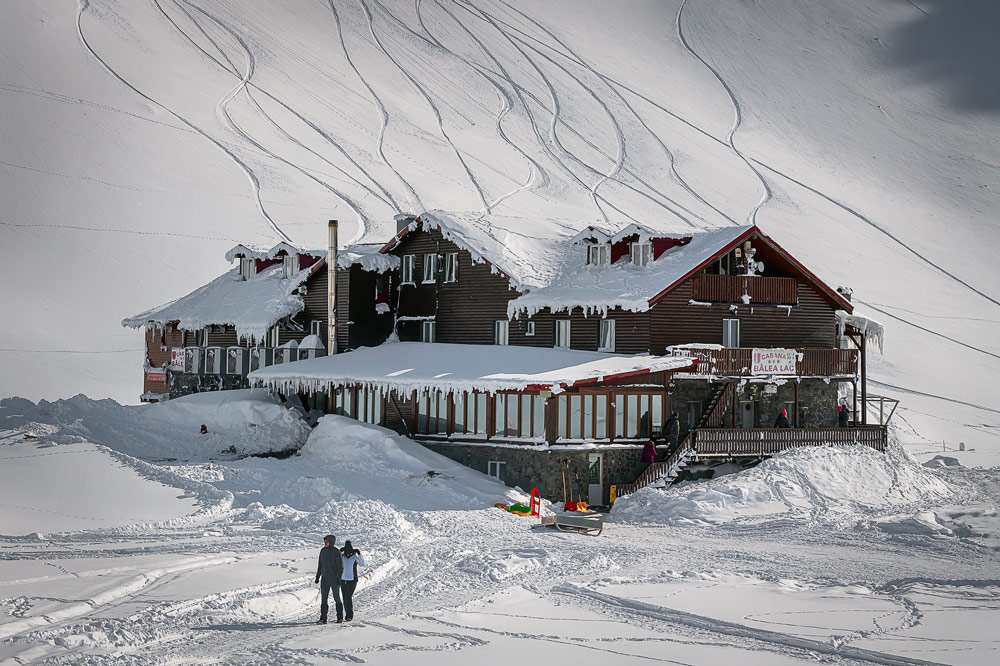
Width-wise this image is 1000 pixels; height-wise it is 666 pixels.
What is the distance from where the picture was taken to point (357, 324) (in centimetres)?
4531

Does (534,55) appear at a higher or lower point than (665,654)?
higher

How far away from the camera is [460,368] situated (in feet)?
117

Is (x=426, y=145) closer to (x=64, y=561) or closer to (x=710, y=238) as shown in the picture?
(x=710, y=238)

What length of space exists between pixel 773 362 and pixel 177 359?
95.3 feet

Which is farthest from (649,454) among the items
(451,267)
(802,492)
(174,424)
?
(174,424)

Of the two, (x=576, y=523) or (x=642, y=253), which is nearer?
(x=576, y=523)

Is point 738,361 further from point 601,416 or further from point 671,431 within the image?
point 601,416

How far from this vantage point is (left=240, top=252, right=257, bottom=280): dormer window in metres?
52.5

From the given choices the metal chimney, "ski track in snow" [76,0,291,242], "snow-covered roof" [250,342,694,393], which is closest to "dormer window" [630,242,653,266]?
"snow-covered roof" [250,342,694,393]

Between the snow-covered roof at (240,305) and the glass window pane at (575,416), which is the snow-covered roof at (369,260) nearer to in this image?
the snow-covered roof at (240,305)

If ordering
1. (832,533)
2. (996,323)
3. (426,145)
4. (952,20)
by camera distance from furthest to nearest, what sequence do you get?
(952,20) < (426,145) < (996,323) < (832,533)

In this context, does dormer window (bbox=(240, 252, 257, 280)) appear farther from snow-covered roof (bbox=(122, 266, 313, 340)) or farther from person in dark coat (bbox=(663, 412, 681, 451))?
person in dark coat (bbox=(663, 412, 681, 451))

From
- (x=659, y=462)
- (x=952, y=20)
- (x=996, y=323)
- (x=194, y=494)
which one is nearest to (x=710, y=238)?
(x=659, y=462)

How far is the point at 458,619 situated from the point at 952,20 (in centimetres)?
20720
